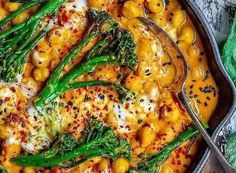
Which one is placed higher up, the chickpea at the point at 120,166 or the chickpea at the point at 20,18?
the chickpea at the point at 20,18

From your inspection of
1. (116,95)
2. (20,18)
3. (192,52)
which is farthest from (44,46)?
(192,52)

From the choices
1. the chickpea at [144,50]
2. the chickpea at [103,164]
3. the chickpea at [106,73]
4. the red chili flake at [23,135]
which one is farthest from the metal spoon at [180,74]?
the red chili flake at [23,135]

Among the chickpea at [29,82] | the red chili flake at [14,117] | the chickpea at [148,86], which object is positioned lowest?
the red chili flake at [14,117]

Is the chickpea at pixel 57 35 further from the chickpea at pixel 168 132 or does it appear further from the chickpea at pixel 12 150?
the chickpea at pixel 168 132

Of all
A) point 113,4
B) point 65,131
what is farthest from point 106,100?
point 113,4

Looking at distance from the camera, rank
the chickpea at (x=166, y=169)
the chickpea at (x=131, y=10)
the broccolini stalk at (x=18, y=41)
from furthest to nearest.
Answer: the chickpea at (x=166, y=169)
the chickpea at (x=131, y=10)
the broccolini stalk at (x=18, y=41)

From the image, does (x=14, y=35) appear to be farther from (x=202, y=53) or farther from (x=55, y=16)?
(x=202, y=53)

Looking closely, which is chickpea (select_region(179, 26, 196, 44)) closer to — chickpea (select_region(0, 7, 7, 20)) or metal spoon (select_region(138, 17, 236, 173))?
metal spoon (select_region(138, 17, 236, 173))
